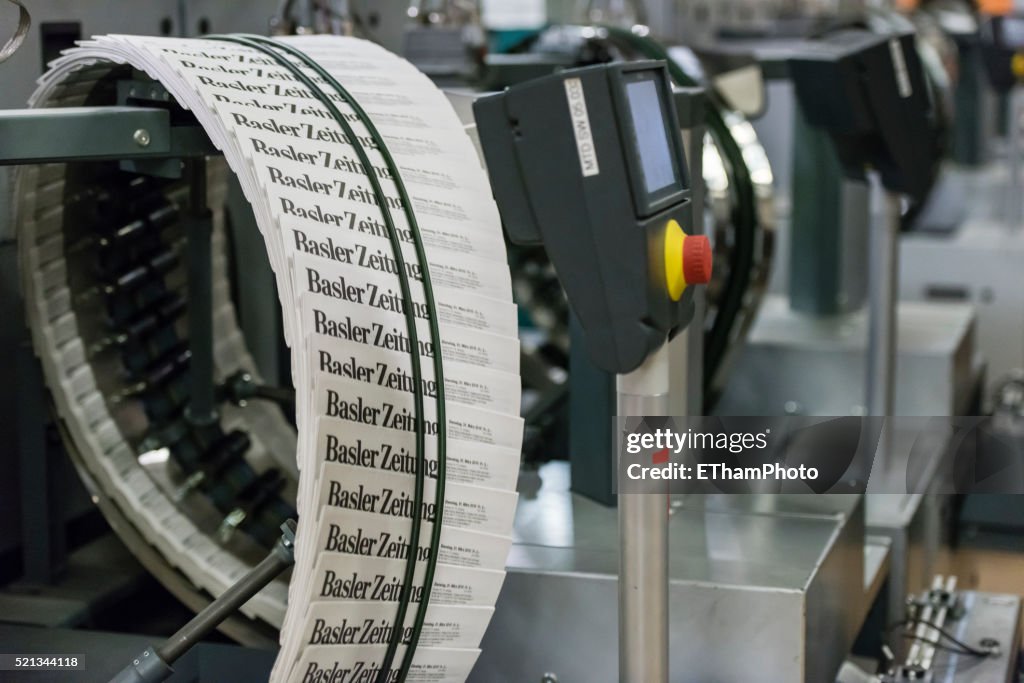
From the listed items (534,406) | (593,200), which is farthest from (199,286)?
(593,200)

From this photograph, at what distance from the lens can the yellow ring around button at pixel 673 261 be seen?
1.15 m

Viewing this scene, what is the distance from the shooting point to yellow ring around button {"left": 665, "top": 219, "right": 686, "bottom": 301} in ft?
3.76

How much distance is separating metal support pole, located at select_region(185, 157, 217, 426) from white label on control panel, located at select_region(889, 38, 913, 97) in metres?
1.13

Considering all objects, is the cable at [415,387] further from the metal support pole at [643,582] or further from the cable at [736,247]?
the cable at [736,247]

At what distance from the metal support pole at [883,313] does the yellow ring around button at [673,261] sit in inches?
50.4

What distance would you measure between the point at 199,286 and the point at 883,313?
1.16m

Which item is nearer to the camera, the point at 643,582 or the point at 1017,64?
the point at 643,582

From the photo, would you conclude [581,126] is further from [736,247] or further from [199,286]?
[736,247]

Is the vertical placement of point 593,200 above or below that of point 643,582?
above

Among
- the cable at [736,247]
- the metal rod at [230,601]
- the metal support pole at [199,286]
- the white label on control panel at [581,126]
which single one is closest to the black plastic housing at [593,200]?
the white label on control panel at [581,126]

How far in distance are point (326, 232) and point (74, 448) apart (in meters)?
0.65

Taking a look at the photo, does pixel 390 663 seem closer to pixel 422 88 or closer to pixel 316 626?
pixel 316 626

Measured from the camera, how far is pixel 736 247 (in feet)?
8.52

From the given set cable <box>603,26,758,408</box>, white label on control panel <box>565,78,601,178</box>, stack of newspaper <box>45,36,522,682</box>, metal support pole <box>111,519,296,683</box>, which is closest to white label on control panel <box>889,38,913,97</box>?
cable <box>603,26,758,408</box>
